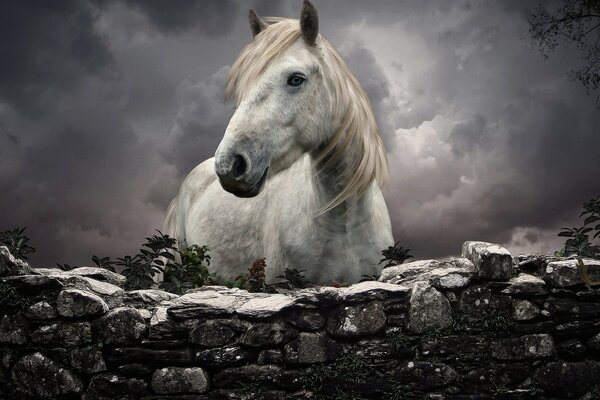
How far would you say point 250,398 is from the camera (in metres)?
4.14

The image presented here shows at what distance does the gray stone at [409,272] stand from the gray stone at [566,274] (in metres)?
0.73

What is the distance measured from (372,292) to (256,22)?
95.4 inches

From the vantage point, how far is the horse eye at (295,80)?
4.62m

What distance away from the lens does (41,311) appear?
436 centimetres

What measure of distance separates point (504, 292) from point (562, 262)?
0.47 m

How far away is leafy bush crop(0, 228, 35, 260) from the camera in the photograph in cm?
501

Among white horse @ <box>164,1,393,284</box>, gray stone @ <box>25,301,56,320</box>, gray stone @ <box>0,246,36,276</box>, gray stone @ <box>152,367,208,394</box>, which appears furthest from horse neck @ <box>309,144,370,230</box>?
gray stone @ <box>0,246,36,276</box>

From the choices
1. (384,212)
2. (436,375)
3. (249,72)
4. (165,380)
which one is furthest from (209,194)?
(436,375)

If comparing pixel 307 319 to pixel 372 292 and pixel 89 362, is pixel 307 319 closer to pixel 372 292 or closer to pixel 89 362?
pixel 372 292

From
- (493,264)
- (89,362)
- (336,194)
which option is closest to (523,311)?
(493,264)

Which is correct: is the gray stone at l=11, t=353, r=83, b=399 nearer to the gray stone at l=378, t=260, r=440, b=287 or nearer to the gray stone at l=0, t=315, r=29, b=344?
the gray stone at l=0, t=315, r=29, b=344

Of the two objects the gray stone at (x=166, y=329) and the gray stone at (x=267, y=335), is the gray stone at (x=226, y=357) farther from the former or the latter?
the gray stone at (x=166, y=329)

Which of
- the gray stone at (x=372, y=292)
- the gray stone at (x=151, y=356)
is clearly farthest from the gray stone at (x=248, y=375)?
the gray stone at (x=372, y=292)

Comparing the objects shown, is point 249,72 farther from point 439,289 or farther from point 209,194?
point 209,194
